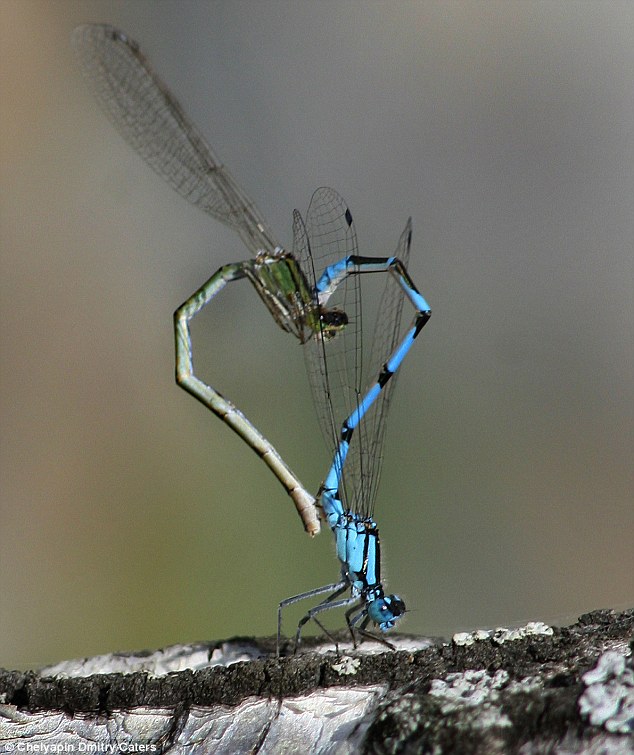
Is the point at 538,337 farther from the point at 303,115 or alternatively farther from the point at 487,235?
the point at 303,115

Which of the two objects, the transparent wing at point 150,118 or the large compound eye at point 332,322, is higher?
the transparent wing at point 150,118

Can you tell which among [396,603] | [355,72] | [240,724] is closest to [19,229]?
[355,72]

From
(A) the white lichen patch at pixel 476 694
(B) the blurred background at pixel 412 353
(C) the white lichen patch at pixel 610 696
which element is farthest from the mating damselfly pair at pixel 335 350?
(B) the blurred background at pixel 412 353

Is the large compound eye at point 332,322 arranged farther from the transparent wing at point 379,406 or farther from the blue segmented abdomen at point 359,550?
the blue segmented abdomen at point 359,550

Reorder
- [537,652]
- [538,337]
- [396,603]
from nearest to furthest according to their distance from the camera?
[537,652]
[396,603]
[538,337]

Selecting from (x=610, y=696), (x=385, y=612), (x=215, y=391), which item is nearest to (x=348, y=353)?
(x=215, y=391)

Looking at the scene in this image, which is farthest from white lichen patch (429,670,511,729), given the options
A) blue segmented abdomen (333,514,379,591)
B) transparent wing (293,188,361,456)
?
transparent wing (293,188,361,456)
